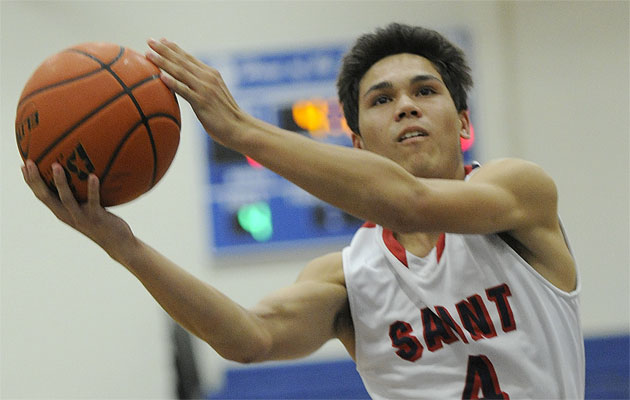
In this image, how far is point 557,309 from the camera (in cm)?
211

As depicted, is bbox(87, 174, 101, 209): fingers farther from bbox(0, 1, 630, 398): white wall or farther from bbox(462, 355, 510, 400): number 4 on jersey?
bbox(0, 1, 630, 398): white wall

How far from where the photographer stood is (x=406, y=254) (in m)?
2.31

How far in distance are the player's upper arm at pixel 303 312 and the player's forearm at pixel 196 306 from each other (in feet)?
0.28

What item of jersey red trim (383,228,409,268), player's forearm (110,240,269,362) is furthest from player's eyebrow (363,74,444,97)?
player's forearm (110,240,269,362)

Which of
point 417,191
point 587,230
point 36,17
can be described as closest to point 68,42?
point 36,17

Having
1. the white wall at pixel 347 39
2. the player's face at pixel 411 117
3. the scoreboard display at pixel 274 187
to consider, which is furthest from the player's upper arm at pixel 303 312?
the white wall at pixel 347 39

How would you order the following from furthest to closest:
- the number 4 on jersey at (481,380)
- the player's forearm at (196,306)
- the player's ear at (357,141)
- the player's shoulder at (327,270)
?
the player's ear at (357,141) < the player's shoulder at (327,270) < the number 4 on jersey at (481,380) < the player's forearm at (196,306)

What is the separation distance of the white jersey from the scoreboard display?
3402 millimetres

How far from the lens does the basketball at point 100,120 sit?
1772 mm

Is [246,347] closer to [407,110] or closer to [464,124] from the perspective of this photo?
[407,110]

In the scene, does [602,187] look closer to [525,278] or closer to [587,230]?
[587,230]

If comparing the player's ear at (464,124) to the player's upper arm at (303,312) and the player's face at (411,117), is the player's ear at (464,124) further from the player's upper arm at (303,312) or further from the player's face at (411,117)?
the player's upper arm at (303,312)

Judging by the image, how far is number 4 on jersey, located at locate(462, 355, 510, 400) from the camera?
6.81 feet

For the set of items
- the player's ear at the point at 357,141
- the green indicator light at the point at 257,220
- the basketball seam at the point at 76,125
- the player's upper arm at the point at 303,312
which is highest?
the basketball seam at the point at 76,125
